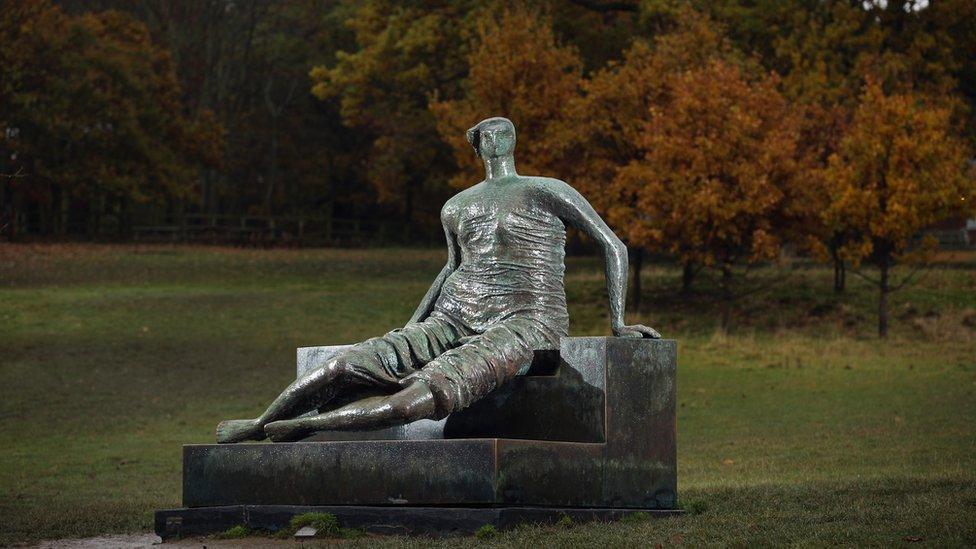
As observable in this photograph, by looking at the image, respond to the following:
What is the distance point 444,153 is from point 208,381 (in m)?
26.2

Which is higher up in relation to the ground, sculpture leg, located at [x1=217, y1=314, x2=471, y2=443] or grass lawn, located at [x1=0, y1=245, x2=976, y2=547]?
sculpture leg, located at [x1=217, y1=314, x2=471, y2=443]

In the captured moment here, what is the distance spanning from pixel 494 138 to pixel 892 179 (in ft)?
75.4

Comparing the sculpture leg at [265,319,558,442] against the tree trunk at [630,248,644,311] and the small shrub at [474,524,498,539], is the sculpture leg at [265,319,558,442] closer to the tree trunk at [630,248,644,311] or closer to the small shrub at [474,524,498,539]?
the small shrub at [474,524,498,539]

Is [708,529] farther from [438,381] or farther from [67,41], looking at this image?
[67,41]

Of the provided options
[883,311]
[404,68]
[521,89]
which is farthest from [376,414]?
[404,68]

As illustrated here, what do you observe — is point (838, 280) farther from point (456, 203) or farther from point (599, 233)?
point (456, 203)

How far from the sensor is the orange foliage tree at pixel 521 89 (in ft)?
122

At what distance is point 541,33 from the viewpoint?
37.8 meters

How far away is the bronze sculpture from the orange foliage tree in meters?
25.2

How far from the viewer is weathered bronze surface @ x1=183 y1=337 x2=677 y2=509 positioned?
9.71 meters

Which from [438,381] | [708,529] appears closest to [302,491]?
[438,381]

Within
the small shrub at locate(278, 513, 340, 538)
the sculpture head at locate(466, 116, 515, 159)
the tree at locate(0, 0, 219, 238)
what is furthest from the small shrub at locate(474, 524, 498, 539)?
the tree at locate(0, 0, 219, 238)

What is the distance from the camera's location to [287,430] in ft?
34.1

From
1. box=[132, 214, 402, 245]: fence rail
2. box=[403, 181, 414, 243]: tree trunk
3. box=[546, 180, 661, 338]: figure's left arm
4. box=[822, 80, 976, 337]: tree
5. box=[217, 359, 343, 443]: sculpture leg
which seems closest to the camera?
box=[217, 359, 343, 443]: sculpture leg
